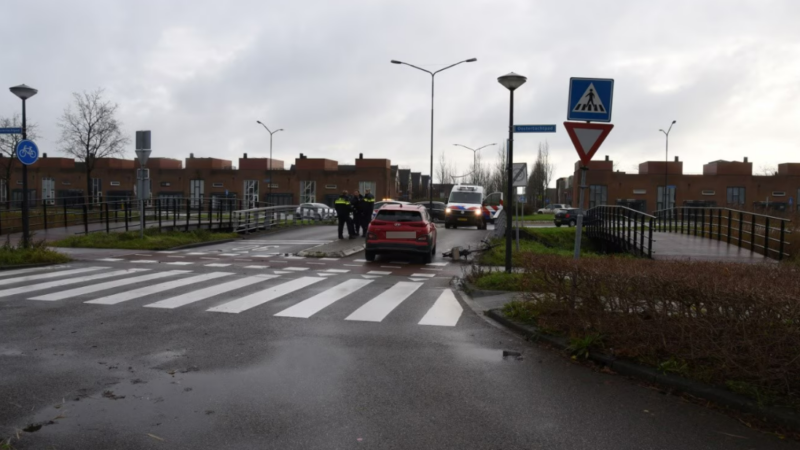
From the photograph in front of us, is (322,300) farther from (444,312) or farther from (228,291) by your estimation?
(444,312)

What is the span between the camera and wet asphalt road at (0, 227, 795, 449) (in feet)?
14.0

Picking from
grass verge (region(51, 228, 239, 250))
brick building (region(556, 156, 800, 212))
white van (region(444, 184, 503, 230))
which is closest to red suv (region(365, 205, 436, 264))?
grass verge (region(51, 228, 239, 250))

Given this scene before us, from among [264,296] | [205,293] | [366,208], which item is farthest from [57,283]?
[366,208]

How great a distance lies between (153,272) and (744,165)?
77131 millimetres

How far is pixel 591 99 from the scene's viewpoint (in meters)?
8.35

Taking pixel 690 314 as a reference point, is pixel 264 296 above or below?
below

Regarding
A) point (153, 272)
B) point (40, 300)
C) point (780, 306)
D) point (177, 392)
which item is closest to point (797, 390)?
point (780, 306)

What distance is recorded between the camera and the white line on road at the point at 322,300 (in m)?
8.74

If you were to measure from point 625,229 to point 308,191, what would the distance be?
60.0 m

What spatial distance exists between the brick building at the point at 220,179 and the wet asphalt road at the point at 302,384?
65243mm

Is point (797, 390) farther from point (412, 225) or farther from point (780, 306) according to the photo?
point (412, 225)

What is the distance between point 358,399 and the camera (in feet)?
16.5

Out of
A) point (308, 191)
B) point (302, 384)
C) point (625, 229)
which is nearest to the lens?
point (302, 384)

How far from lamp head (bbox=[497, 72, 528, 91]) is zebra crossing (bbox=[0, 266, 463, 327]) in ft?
13.3
